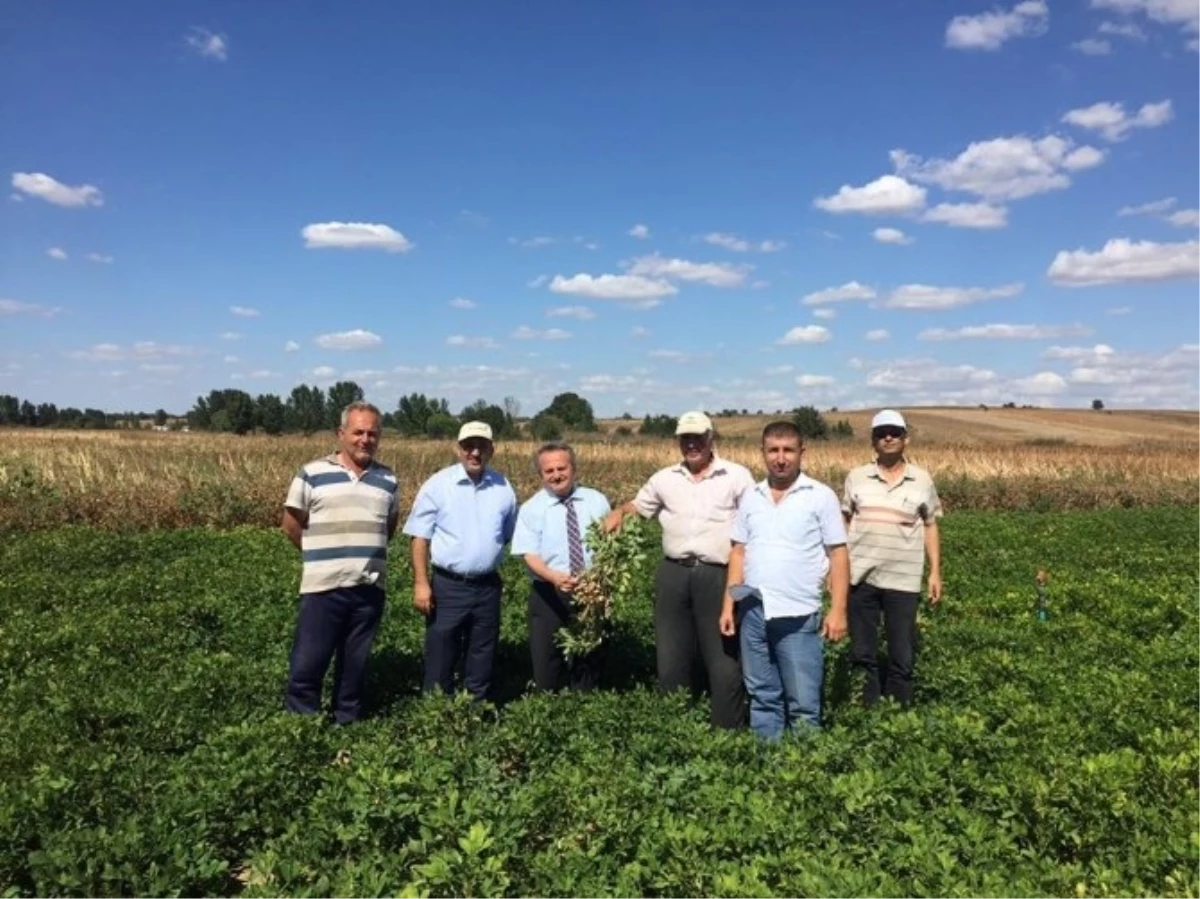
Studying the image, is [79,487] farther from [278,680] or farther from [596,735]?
[596,735]

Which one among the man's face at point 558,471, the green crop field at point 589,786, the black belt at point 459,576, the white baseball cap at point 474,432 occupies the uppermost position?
the white baseball cap at point 474,432

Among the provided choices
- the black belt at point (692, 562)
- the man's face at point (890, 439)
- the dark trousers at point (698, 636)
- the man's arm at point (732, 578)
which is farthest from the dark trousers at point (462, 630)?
the man's face at point (890, 439)

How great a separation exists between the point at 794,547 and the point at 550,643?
78.7 inches

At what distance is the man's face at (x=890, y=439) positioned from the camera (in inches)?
230

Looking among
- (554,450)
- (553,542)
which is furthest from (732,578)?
(554,450)

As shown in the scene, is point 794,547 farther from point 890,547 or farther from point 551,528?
point 551,528

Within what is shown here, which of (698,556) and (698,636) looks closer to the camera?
(698,556)

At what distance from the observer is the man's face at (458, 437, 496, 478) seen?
5.69m

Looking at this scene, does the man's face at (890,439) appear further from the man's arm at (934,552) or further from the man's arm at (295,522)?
the man's arm at (295,522)

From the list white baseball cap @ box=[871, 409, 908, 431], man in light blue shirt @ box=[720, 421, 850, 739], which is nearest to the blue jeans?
man in light blue shirt @ box=[720, 421, 850, 739]

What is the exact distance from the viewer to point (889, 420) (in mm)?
5852

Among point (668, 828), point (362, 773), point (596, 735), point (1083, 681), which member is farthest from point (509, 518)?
point (1083, 681)

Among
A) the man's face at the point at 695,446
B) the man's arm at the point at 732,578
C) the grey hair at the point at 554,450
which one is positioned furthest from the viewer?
the grey hair at the point at 554,450

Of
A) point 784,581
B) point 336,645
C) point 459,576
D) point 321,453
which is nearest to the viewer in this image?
point 784,581
